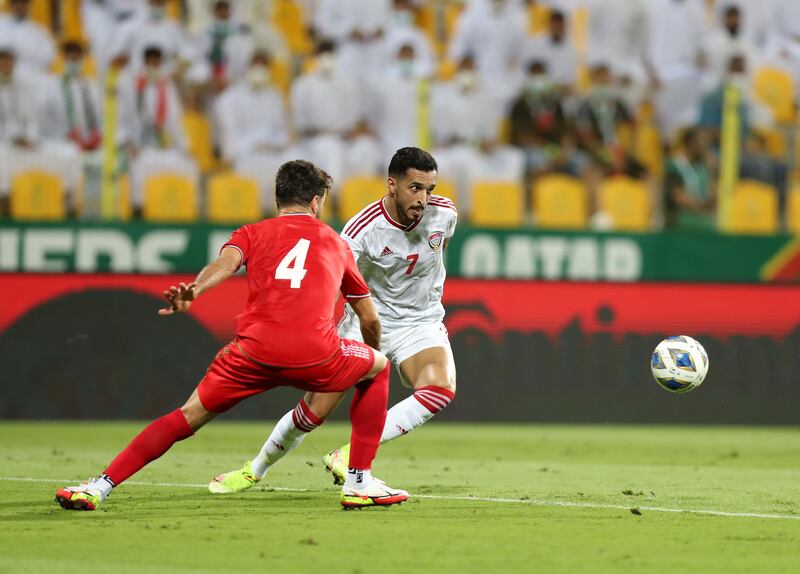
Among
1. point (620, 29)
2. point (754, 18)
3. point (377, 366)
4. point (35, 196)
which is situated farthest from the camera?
point (754, 18)

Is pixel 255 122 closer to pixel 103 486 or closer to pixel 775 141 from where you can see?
pixel 775 141

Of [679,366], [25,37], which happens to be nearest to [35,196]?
[25,37]

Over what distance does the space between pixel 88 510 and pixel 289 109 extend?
910 cm

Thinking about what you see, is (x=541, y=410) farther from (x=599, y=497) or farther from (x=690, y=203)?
(x=599, y=497)

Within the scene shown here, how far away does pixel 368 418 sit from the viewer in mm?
6797

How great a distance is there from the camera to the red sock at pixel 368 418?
6.77 m

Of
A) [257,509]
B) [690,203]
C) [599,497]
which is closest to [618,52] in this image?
[690,203]

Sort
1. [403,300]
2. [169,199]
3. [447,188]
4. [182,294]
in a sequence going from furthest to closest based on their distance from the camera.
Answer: [447,188] → [169,199] → [403,300] → [182,294]

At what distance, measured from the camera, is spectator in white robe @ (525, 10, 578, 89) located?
16.5 meters

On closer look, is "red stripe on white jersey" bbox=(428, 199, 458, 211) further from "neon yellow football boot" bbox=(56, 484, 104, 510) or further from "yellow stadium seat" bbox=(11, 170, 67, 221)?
"yellow stadium seat" bbox=(11, 170, 67, 221)

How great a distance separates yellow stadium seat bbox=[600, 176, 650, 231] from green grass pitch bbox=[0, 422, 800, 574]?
3.72m

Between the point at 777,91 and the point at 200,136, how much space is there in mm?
7369


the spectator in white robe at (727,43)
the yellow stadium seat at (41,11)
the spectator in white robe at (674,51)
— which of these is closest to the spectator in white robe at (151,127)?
the yellow stadium seat at (41,11)

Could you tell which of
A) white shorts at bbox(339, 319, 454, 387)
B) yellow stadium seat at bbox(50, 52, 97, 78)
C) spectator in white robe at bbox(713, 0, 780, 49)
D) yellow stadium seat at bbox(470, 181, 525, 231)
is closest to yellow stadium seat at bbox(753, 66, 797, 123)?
spectator in white robe at bbox(713, 0, 780, 49)
